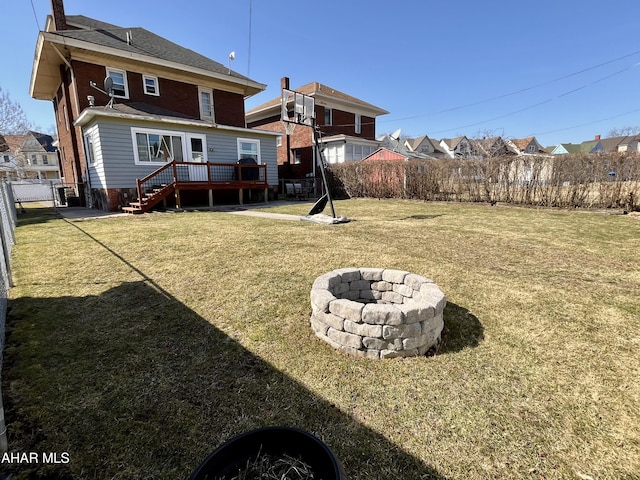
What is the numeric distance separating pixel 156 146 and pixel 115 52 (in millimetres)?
4535

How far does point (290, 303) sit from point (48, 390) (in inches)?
89.0

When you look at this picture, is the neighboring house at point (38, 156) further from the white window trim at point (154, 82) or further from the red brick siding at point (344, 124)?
the red brick siding at point (344, 124)

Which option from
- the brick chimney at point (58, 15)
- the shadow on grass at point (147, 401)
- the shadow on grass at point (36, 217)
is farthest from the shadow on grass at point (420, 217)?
the brick chimney at point (58, 15)

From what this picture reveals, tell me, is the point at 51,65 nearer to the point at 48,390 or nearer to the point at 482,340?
the point at 48,390

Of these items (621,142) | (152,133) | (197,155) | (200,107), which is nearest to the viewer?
(152,133)

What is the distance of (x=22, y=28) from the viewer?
37.1ft

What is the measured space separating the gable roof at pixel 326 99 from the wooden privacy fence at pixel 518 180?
10.4 meters

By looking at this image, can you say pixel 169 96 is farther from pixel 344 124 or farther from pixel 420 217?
pixel 344 124

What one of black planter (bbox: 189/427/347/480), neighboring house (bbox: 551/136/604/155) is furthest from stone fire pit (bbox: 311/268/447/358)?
neighboring house (bbox: 551/136/604/155)

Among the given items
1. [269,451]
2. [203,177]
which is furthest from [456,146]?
[269,451]

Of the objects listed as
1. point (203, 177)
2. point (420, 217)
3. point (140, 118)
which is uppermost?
point (140, 118)

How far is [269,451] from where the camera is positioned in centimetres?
152

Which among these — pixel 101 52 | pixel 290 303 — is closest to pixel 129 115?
pixel 101 52

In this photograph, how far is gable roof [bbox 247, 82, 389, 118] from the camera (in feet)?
78.2
